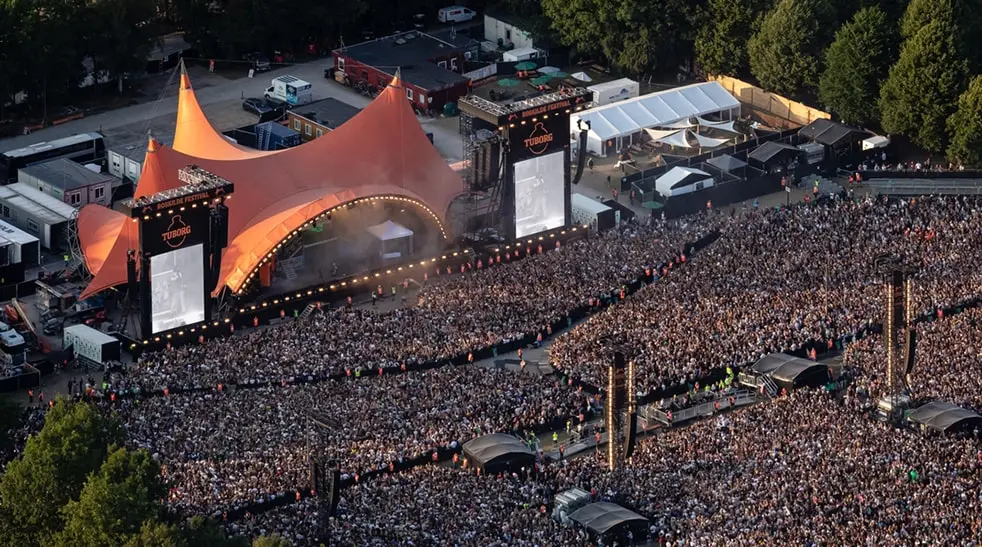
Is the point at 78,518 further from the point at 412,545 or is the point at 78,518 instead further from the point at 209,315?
the point at 209,315

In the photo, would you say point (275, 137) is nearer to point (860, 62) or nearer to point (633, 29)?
point (633, 29)

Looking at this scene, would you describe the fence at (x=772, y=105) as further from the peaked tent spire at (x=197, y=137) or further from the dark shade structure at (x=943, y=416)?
the dark shade structure at (x=943, y=416)

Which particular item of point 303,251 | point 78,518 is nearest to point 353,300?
point 303,251

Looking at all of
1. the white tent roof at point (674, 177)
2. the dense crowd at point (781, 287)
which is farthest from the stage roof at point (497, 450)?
the white tent roof at point (674, 177)

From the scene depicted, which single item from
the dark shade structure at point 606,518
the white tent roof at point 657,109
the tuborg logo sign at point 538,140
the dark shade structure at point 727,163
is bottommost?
the dark shade structure at point 606,518

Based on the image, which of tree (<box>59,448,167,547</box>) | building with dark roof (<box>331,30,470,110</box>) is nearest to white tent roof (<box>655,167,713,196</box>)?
building with dark roof (<box>331,30,470,110</box>)

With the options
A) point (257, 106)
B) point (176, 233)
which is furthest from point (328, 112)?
point (176, 233)
